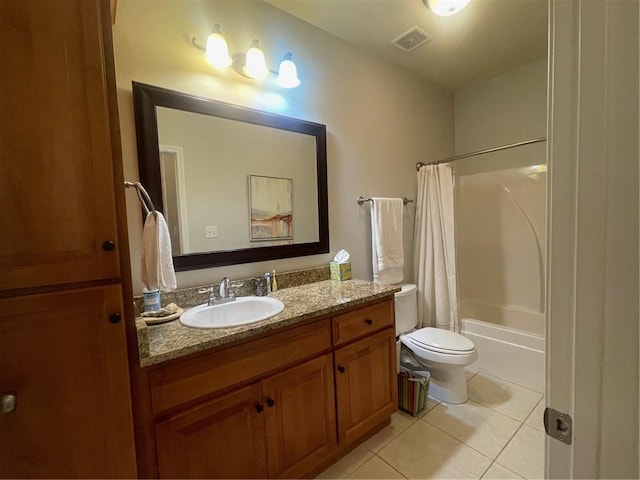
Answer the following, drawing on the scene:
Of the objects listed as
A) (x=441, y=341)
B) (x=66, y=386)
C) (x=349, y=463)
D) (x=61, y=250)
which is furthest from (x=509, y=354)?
(x=61, y=250)

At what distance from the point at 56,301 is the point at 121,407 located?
0.36 metres

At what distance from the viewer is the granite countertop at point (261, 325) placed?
3.02 feet

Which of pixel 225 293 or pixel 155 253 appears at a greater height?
pixel 155 253

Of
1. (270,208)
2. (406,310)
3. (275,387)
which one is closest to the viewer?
(275,387)

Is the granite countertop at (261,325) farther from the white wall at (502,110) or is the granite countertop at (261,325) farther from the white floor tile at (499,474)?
the white wall at (502,110)

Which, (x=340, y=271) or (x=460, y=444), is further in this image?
(x=340, y=271)

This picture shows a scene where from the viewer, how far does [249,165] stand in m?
1.67

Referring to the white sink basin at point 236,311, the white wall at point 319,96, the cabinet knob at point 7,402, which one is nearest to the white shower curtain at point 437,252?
the white wall at point 319,96

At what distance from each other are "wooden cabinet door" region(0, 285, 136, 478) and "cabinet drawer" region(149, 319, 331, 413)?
4.6 inches

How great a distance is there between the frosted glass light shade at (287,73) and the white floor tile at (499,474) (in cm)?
237

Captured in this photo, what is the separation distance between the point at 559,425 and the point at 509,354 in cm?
217

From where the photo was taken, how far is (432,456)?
4.96 feet

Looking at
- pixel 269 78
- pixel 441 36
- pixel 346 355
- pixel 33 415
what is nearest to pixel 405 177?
pixel 441 36

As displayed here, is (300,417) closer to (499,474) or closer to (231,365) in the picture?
(231,365)
